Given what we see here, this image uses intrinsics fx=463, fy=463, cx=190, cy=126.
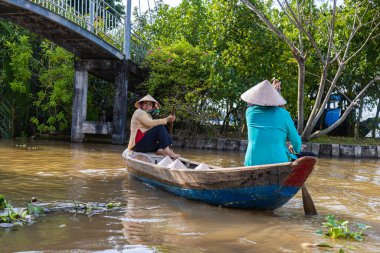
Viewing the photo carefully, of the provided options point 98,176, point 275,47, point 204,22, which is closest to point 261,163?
point 98,176

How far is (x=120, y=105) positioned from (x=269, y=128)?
11180 mm

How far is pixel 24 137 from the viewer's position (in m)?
16.3

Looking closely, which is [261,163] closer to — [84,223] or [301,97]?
[84,223]

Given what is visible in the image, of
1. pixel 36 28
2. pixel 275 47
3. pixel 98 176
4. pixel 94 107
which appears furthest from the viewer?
pixel 94 107

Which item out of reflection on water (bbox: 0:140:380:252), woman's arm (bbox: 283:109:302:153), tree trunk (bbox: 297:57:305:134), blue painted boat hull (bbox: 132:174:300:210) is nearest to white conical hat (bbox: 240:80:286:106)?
woman's arm (bbox: 283:109:302:153)

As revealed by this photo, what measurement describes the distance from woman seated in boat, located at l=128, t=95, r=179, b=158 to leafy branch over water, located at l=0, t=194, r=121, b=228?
102 inches

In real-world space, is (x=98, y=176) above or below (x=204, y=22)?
below

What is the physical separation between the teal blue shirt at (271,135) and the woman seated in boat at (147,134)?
2.80m

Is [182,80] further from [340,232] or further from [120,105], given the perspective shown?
[340,232]

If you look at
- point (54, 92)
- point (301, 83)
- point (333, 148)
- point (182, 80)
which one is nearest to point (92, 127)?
point (54, 92)

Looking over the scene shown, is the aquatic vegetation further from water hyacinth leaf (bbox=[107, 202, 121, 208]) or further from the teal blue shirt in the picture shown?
water hyacinth leaf (bbox=[107, 202, 121, 208])

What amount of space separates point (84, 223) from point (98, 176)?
138 inches

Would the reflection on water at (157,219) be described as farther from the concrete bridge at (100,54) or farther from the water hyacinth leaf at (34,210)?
the concrete bridge at (100,54)

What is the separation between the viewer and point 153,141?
7.82 meters
